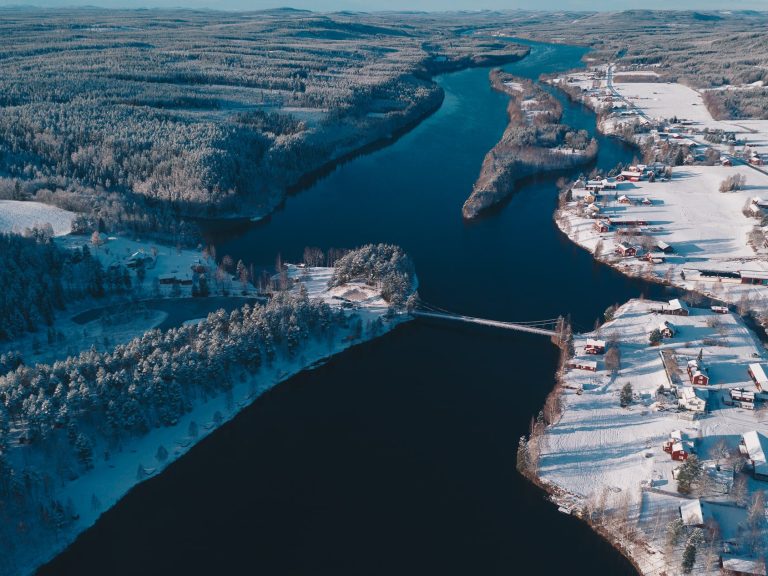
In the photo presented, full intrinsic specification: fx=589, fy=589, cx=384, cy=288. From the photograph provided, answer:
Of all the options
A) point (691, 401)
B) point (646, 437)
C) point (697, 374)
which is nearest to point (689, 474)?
point (646, 437)

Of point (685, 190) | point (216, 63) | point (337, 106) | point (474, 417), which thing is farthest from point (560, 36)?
point (474, 417)

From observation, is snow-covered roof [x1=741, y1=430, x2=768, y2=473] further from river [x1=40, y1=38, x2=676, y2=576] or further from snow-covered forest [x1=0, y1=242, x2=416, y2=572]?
snow-covered forest [x1=0, y1=242, x2=416, y2=572]

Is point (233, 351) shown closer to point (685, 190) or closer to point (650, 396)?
point (650, 396)

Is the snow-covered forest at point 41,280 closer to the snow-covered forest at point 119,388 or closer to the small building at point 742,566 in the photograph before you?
the snow-covered forest at point 119,388

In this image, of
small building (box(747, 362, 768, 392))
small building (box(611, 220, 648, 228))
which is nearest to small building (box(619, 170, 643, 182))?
small building (box(611, 220, 648, 228))

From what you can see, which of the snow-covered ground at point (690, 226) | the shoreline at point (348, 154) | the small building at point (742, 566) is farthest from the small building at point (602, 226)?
the small building at point (742, 566)

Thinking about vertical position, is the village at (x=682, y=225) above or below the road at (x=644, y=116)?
below

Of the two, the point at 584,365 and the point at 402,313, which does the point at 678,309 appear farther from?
the point at 402,313
